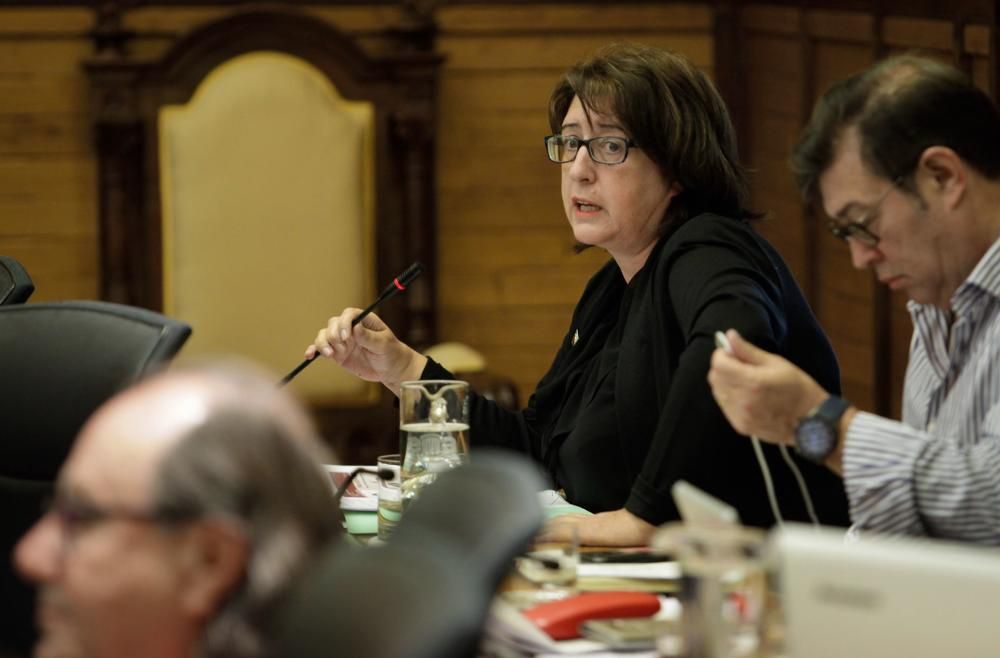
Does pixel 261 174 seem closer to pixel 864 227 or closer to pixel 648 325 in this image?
pixel 648 325

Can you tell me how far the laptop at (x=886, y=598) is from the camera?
1.09 metres

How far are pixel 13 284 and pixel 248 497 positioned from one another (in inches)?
63.6

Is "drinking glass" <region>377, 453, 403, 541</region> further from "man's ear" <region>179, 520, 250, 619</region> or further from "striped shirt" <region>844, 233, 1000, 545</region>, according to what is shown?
"man's ear" <region>179, 520, 250, 619</region>

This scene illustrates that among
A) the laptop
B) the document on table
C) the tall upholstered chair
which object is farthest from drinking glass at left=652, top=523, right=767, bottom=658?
the tall upholstered chair

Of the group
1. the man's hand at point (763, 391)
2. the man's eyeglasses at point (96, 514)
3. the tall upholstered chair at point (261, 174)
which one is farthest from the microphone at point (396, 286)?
the tall upholstered chair at point (261, 174)

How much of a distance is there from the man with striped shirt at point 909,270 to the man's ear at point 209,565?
33.3 inches

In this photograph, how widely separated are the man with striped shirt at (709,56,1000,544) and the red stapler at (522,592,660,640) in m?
0.26

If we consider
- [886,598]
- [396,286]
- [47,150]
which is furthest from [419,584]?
[47,150]

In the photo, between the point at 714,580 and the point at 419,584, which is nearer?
the point at 419,584

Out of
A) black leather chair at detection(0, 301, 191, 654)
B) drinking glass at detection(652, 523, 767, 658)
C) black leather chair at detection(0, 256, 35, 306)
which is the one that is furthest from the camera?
black leather chair at detection(0, 256, 35, 306)

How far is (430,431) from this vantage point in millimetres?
2096

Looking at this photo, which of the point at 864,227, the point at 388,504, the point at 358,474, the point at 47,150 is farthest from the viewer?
the point at 47,150

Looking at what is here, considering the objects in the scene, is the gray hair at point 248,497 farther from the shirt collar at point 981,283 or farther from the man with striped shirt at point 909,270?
the shirt collar at point 981,283

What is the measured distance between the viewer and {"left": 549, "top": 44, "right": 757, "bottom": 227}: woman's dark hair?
241cm
